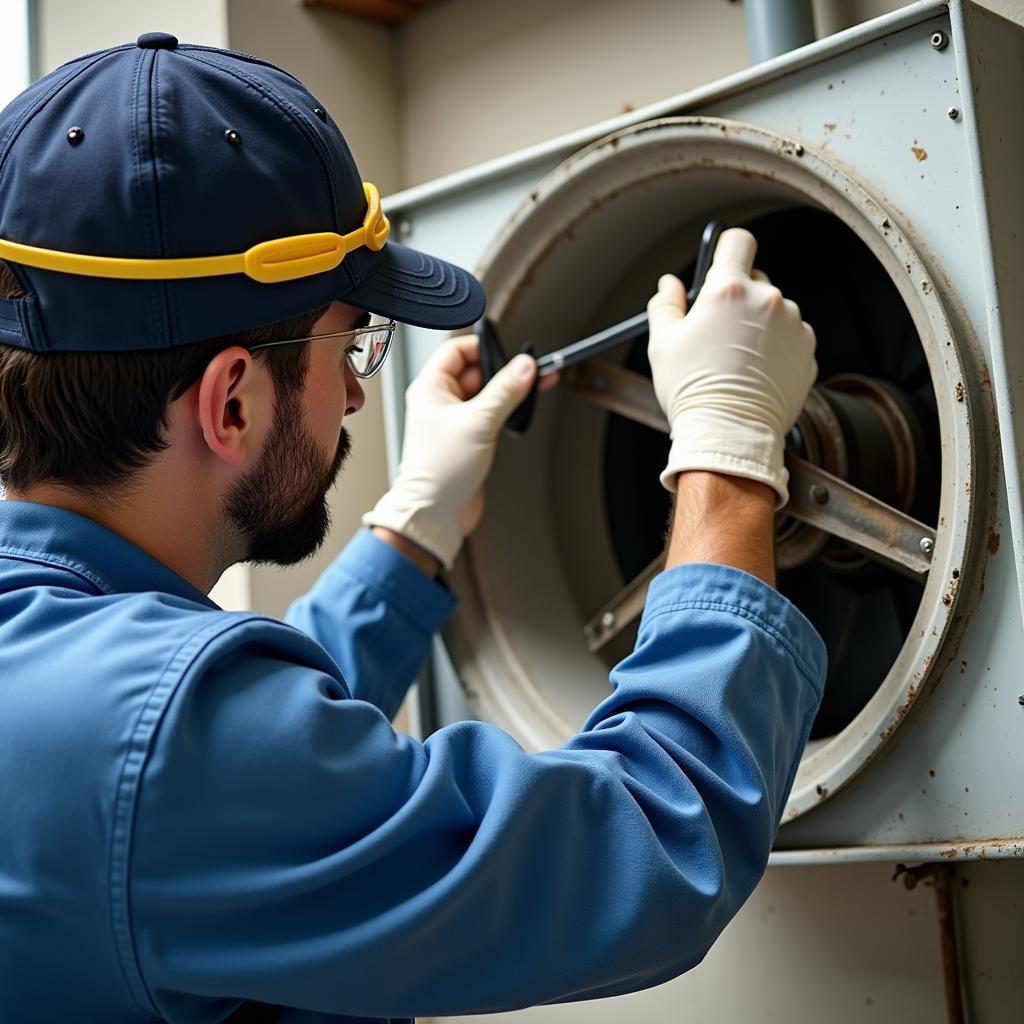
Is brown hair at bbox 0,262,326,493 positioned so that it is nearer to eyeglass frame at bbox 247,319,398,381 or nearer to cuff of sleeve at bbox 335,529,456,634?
eyeglass frame at bbox 247,319,398,381

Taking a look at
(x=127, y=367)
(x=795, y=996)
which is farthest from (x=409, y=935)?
(x=795, y=996)

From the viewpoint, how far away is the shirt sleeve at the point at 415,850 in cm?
88

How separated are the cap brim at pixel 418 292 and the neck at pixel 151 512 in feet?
0.76

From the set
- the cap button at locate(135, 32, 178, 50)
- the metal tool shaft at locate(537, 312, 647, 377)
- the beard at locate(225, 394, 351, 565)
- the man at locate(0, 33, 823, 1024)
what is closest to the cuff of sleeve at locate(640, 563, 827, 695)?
the man at locate(0, 33, 823, 1024)

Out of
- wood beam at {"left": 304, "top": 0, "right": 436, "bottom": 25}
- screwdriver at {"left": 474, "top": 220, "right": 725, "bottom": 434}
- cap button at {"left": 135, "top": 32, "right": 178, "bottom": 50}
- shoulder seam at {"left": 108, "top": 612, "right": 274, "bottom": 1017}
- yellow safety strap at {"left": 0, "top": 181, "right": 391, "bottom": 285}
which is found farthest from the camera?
wood beam at {"left": 304, "top": 0, "right": 436, "bottom": 25}

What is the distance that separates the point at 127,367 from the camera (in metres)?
1.05

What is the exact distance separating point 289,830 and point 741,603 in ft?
1.47

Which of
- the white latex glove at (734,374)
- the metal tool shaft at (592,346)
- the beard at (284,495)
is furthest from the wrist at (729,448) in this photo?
the beard at (284,495)

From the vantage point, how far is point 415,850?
938 millimetres

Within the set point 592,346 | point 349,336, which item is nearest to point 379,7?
point 592,346

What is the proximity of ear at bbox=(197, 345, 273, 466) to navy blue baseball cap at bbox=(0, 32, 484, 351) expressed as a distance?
31 millimetres

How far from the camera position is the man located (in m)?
0.89

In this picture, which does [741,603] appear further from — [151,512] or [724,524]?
[151,512]

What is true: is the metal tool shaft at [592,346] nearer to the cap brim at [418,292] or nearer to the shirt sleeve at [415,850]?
the cap brim at [418,292]
